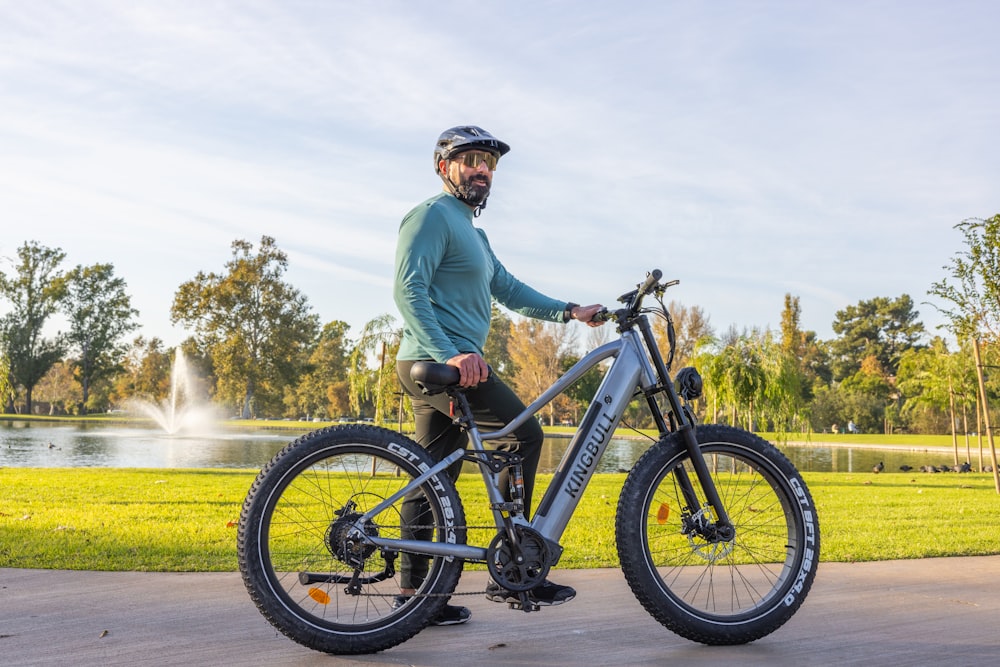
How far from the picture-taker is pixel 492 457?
10.8ft

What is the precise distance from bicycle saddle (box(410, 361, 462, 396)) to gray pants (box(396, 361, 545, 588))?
0.70 feet

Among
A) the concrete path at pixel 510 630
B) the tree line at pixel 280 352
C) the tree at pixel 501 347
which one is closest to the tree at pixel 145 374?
the tree line at pixel 280 352

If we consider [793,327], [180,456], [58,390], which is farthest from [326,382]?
[180,456]

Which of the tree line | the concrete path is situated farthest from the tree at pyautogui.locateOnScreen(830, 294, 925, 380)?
the concrete path

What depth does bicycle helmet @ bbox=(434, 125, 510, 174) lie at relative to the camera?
11.6ft

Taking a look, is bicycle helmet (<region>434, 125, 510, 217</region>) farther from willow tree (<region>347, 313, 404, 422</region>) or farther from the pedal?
willow tree (<region>347, 313, 404, 422</region>)

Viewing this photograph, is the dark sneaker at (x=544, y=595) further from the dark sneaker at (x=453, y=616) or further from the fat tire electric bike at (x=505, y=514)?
the dark sneaker at (x=453, y=616)

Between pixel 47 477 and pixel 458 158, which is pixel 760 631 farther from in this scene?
pixel 47 477

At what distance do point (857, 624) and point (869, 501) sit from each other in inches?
318

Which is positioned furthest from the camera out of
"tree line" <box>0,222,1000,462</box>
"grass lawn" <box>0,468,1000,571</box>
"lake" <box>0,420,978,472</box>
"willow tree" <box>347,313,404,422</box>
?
"tree line" <box>0,222,1000,462</box>

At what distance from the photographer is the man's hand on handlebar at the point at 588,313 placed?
376 centimetres

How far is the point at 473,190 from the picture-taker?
363cm

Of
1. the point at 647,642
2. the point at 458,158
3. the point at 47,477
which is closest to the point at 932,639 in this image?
the point at 647,642

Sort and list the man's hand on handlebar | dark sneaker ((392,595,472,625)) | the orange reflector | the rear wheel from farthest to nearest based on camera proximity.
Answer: the man's hand on handlebar < dark sneaker ((392,595,472,625)) < the orange reflector < the rear wheel
